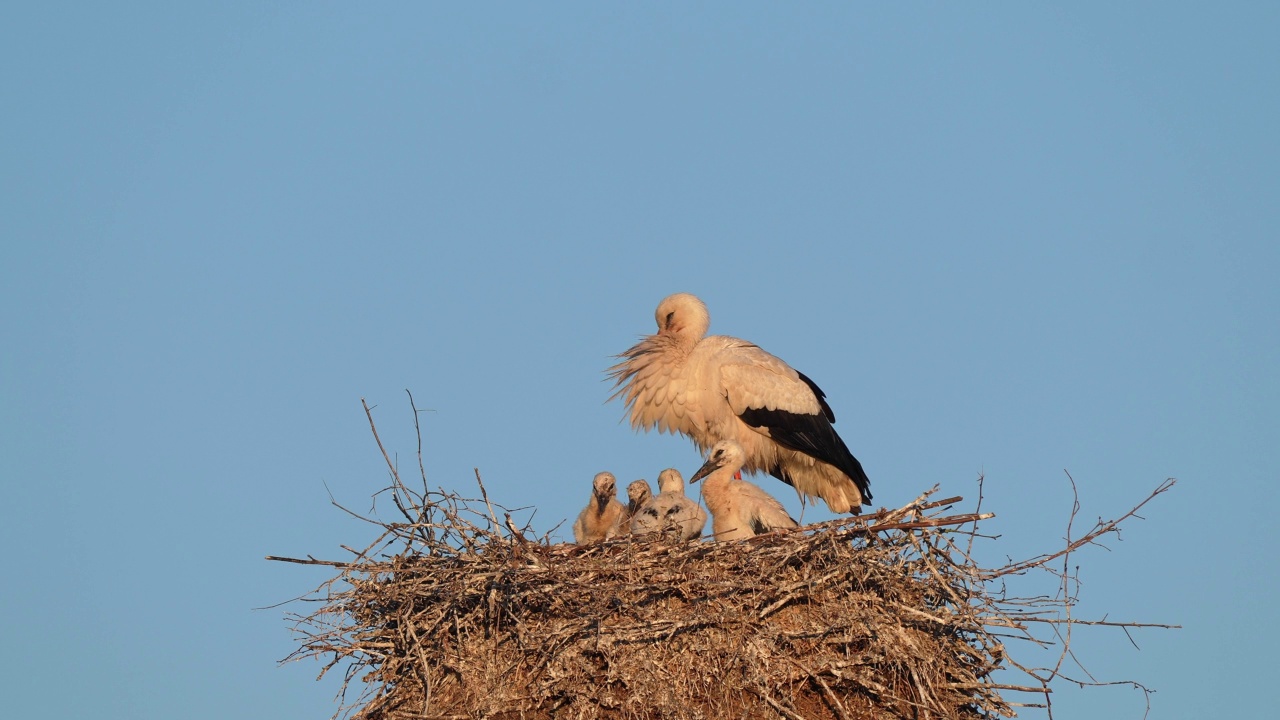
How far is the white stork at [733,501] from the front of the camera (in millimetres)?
7992

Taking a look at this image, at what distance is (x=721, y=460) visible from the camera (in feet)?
28.6

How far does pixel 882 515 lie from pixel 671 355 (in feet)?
11.7

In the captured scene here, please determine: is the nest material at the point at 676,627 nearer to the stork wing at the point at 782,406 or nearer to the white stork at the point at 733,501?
the white stork at the point at 733,501

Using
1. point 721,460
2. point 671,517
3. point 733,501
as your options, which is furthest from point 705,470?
point 671,517

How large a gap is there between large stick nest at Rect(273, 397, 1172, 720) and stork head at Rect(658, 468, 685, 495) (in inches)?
65.4

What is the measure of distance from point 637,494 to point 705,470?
50cm

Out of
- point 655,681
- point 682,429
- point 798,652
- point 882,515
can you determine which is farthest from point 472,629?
point 682,429

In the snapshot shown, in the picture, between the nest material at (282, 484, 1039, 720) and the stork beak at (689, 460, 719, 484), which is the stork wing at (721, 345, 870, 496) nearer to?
the stork beak at (689, 460, 719, 484)

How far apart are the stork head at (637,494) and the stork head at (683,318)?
2122 millimetres

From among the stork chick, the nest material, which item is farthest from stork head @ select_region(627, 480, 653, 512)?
the nest material

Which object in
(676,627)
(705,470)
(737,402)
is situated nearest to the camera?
(676,627)

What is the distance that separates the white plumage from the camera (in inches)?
303

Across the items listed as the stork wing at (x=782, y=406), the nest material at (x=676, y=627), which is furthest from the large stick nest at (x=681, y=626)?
the stork wing at (x=782, y=406)

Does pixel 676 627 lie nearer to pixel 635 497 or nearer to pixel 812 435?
pixel 635 497
